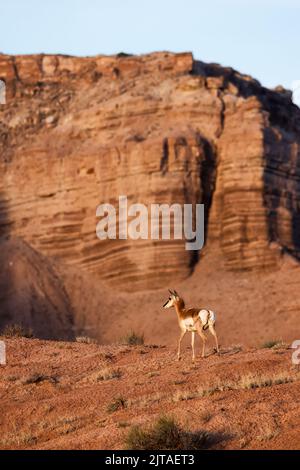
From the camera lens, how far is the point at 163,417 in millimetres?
14586

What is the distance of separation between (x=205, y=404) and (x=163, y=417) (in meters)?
1.66

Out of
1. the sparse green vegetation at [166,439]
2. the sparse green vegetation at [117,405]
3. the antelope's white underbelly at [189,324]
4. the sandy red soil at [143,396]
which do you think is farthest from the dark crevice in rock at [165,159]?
the sparse green vegetation at [166,439]

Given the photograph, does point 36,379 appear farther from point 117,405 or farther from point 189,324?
point 117,405

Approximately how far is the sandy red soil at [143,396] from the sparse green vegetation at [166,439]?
29 cm

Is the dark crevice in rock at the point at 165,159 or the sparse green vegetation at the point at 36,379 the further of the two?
the dark crevice in rock at the point at 165,159

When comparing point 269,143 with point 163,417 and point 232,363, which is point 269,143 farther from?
point 163,417

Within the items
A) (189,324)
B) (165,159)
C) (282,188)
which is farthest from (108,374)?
(282,188)

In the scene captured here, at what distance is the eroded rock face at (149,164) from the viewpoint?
51.9m

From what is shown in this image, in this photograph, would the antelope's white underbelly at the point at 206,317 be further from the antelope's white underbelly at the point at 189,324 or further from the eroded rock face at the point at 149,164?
the eroded rock face at the point at 149,164

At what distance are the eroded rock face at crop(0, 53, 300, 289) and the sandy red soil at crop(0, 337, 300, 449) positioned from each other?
27.7m

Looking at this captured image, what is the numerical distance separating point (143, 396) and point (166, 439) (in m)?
3.70

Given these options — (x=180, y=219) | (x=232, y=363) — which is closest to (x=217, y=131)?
(x=180, y=219)

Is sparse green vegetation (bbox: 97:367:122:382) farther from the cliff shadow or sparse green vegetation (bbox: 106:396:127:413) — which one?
the cliff shadow
